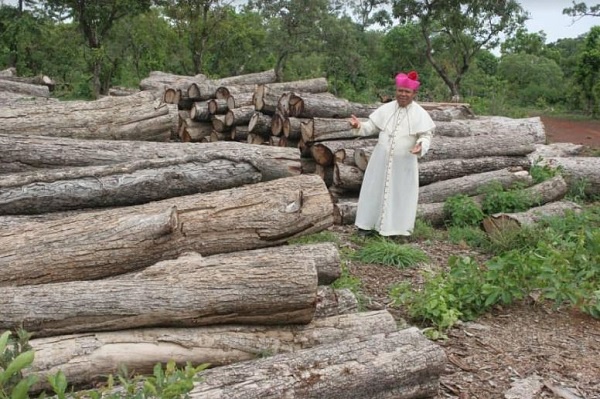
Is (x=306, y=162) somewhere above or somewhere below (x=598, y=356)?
above

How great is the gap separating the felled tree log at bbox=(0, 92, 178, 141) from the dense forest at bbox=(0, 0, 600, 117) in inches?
419

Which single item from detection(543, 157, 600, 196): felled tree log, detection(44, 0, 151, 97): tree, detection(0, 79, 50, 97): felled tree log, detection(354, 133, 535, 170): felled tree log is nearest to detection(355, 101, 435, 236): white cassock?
detection(354, 133, 535, 170): felled tree log

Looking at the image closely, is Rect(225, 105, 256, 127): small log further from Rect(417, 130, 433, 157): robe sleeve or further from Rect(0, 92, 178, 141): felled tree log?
Rect(417, 130, 433, 157): robe sleeve

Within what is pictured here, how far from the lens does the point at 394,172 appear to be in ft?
23.5

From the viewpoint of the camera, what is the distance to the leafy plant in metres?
6.21

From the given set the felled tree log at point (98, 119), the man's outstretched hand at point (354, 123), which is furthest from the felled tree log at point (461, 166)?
the felled tree log at point (98, 119)

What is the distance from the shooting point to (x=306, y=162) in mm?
8844

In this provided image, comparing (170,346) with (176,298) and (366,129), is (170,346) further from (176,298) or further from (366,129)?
(366,129)

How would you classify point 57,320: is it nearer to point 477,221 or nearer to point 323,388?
point 323,388

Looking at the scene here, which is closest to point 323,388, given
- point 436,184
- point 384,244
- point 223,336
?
point 223,336

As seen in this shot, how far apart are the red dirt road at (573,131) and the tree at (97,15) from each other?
446 inches

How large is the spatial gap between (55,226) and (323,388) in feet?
6.55

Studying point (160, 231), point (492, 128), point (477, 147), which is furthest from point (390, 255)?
point (492, 128)

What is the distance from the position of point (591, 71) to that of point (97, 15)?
1630 centimetres
